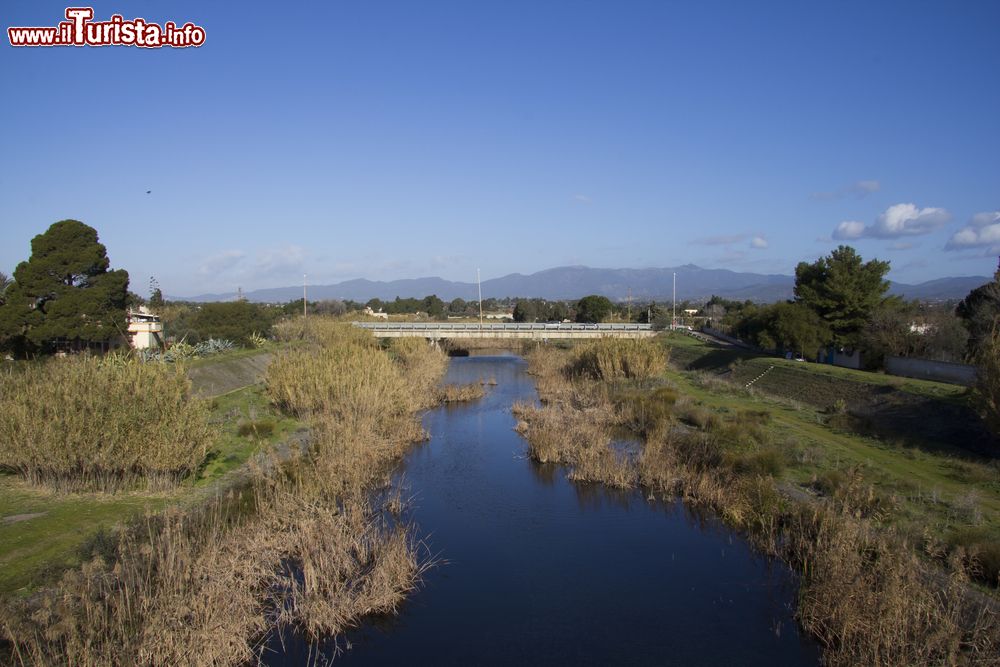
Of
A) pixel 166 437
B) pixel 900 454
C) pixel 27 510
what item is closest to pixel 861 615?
pixel 900 454

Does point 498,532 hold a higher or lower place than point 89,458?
lower

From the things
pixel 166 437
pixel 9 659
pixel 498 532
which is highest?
pixel 166 437

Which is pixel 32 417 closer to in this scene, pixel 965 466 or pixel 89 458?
pixel 89 458

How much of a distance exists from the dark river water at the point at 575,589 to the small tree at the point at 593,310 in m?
67.2

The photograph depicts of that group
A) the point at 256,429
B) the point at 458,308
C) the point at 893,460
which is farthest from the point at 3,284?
the point at 458,308

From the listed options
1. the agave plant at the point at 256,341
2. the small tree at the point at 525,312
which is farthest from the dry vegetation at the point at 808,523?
the small tree at the point at 525,312

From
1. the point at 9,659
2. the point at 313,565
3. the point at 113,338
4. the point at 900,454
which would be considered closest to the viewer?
the point at 9,659

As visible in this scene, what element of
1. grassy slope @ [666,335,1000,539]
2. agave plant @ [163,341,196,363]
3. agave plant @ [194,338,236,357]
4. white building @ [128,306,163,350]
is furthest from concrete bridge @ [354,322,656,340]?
agave plant @ [163,341,196,363]

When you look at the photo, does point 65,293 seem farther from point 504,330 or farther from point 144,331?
point 504,330

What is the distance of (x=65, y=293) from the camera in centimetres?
3158

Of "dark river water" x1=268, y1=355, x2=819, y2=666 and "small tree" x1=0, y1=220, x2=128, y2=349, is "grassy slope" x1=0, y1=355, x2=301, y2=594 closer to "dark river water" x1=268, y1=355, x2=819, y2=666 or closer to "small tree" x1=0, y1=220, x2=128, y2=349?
"dark river water" x1=268, y1=355, x2=819, y2=666

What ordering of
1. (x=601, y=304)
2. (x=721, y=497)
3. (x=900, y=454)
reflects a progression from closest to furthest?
(x=721, y=497), (x=900, y=454), (x=601, y=304)

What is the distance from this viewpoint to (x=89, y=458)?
48.9 ft

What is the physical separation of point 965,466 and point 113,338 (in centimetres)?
3549
